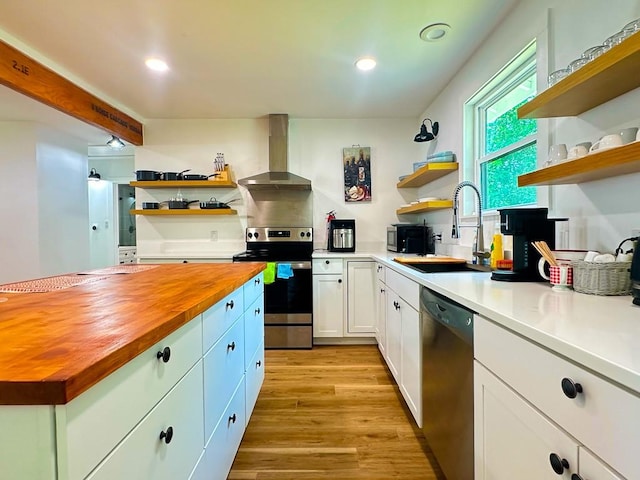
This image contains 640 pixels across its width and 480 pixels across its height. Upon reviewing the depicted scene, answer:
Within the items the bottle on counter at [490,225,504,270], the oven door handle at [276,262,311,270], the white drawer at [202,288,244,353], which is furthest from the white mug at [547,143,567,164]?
the oven door handle at [276,262,311,270]

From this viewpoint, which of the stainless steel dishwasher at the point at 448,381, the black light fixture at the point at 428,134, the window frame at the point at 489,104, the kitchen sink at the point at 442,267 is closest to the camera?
the stainless steel dishwasher at the point at 448,381

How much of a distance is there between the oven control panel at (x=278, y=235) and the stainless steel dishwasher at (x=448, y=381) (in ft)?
7.31

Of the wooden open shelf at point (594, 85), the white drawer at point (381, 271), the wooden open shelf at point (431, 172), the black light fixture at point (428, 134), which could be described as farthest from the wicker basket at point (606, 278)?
the black light fixture at point (428, 134)

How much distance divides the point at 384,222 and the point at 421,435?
96.1 inches

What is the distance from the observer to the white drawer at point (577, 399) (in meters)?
0.55

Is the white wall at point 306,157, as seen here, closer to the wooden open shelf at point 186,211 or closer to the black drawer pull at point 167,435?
the wooden open shelf at point 186,211

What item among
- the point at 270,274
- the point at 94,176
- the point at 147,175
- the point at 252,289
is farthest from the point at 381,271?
the point at 94,176

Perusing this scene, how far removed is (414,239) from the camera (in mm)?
3270

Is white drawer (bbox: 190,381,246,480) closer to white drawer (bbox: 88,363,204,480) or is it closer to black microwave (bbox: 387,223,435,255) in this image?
white drawer (bbox: 88,363,204,480)

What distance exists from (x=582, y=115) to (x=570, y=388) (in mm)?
1271

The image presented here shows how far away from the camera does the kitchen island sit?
1.66ft

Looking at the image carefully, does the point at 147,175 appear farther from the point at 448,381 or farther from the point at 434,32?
the point at 448,381

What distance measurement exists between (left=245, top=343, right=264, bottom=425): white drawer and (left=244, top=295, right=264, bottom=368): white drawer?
0.05 m

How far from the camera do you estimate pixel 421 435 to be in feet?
6.11
